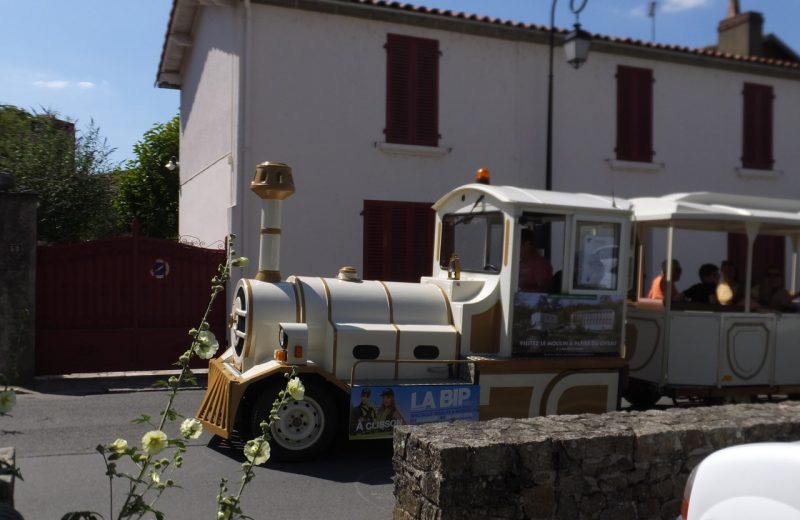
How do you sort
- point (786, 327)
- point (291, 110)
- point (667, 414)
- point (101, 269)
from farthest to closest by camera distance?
point (291, 110) → point (101, 269) → point (786, 327) → point (667, 414)

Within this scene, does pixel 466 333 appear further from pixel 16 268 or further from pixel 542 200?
pixel 16 268

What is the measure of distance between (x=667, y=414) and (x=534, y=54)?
34.2ft

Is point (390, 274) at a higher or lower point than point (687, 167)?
lower

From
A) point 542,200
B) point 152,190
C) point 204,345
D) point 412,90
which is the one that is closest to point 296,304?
point 542,200

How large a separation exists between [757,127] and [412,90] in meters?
7.44

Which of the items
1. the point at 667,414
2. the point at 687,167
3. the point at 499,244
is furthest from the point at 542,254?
the point at 687,167

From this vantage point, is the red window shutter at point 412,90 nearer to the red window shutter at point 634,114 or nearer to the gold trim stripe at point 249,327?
the red window shutter at point 634,114

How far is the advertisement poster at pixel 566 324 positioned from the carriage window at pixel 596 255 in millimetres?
137

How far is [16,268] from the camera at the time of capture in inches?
402

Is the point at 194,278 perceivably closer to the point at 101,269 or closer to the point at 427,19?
the point at 101,269

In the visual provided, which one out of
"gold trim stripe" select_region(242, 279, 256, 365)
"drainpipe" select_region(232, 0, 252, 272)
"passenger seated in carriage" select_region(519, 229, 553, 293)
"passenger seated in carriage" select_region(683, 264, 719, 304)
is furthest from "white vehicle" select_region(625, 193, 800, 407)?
"drainpipe" select_region(232, 0, 252, 272)

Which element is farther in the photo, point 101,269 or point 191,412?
point 101,269

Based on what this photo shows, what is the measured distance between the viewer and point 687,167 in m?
15.0

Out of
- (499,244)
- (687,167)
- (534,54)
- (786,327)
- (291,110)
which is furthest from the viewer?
(687,167)
